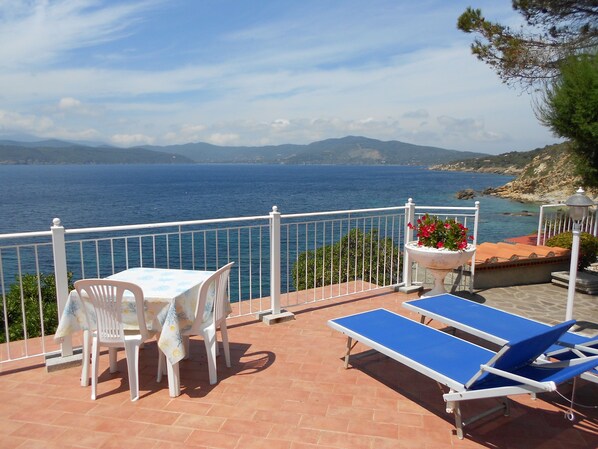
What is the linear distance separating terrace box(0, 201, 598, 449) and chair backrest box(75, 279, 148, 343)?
1.71 feet

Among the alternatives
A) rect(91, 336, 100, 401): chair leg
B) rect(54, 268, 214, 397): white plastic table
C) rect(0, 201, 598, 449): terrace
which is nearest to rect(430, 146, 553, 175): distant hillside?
rect(0, 201, 598, 449): terrace

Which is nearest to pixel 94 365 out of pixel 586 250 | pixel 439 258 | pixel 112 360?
pixel 112 360

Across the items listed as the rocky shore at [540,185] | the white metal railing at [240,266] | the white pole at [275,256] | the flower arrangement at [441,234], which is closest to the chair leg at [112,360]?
the white metal railing at [240,266]

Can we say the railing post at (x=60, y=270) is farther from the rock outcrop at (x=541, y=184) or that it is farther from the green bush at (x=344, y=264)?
the rock outcrop at (x=541, y=184)

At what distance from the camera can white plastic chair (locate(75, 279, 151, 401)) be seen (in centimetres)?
318

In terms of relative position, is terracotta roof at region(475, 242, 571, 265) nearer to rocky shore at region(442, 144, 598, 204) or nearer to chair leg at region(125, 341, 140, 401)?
chair leg at region(125, 341, 140, 401)

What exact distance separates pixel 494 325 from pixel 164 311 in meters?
2.84

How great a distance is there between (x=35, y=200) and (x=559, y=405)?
60786 millimetres

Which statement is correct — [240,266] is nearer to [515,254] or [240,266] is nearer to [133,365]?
[515,254]

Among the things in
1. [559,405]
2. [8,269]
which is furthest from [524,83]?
[8,269]

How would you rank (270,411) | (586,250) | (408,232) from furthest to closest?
(586,250), (408,232), (270,411)

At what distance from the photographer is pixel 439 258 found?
546 cm

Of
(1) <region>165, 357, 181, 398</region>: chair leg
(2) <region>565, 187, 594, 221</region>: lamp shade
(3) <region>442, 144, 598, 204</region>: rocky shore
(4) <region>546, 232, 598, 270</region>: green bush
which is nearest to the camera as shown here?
(1) <region>165, 357, 181, 398</region>: chair leg

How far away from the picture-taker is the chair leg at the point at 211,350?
3584 mm
